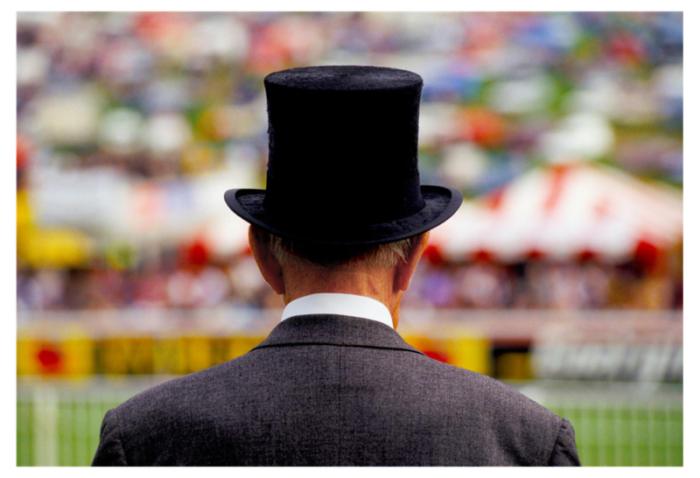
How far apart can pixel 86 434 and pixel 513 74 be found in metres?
9.04

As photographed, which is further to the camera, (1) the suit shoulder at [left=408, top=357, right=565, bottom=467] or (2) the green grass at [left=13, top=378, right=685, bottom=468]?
(2) the green grass at [left=13, top=378, right=685, bottom=468]

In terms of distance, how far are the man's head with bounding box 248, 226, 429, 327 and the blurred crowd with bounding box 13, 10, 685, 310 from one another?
9826 millimetres

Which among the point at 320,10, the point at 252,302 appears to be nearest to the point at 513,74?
the point at 320,10

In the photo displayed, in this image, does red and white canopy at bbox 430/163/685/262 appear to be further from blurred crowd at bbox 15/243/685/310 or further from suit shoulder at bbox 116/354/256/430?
suit shoulder at bbox 116/354/256/430

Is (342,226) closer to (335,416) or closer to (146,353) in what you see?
(335,416)

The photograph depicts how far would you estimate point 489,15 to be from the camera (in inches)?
546

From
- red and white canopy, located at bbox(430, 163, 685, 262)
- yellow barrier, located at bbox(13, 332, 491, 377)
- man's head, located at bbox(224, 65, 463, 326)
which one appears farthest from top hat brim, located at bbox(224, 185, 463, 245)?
red and white canopy, located at bbox(430, 163, 685, 262)

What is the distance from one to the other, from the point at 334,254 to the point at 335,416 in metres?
0.27

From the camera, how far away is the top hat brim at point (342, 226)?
1.52m

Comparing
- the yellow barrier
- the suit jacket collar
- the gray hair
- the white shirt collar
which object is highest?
the gray hair

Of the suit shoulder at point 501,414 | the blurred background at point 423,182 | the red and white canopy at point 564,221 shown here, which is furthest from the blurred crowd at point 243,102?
the suit shoulder at point 501,414

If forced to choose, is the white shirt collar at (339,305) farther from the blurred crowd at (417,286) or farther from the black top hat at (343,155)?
the blurred crowd at (417,286)

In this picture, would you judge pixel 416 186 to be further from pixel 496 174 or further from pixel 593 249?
pixel 496 174

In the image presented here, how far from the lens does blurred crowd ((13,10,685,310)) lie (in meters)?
11.8
